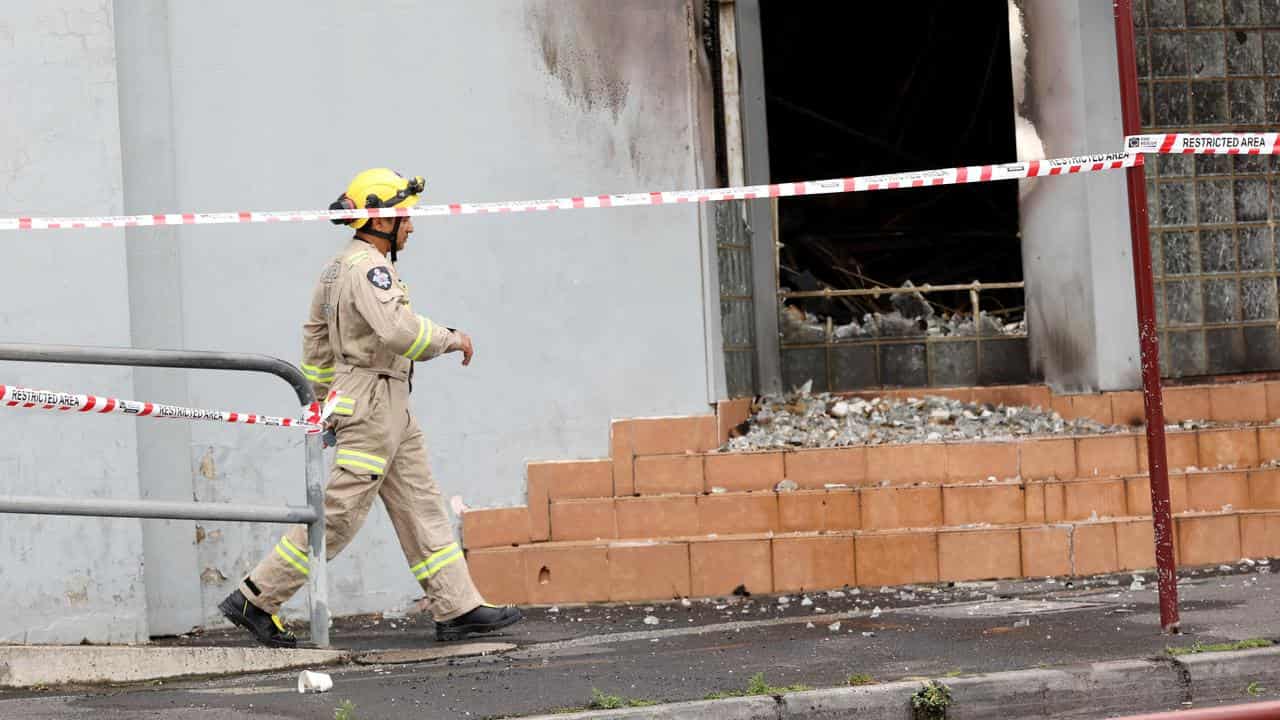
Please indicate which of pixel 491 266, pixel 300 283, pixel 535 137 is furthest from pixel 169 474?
pixel 535 137

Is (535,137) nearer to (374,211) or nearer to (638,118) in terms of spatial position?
(638,118)

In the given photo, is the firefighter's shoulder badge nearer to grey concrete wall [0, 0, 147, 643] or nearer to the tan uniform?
the tan uniform

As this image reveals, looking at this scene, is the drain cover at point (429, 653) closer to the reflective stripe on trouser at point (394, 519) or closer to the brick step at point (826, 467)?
the reflective stripe on trouser at point (394, 519)

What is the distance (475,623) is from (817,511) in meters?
1.91

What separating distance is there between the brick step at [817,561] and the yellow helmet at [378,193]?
1966mm

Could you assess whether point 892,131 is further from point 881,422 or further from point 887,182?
point 887,182

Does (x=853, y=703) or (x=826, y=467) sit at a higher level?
(x=826, y=467)

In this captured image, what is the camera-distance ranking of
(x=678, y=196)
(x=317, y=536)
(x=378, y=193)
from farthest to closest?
(x=678, y=196) < (x=378, y=193) < (x=317, y=536)

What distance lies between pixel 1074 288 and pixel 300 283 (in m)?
4.17

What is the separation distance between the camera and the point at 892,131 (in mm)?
12492

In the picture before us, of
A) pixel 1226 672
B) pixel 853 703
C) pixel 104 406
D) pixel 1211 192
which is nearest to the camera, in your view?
pixel 853 703

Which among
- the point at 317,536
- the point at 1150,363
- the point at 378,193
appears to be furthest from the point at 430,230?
the point at 1150,363

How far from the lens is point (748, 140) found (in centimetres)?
916

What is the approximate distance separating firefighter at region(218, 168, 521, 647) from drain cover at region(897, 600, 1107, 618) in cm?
175
